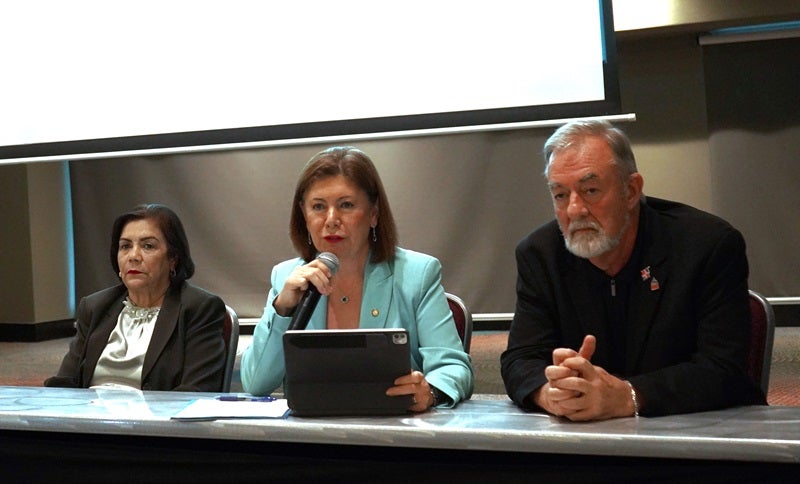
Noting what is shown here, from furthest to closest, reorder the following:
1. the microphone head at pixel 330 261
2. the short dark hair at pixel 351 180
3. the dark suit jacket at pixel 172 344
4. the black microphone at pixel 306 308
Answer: the dark suit jacket at pixel 172 344 < the short dark hair at pixel 351 180 < the microphone head at pixel 330 261 < the black microphone at pixel 306 308

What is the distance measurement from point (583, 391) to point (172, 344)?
1.41 meters

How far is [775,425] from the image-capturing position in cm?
152

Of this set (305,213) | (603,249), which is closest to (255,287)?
(305,213)

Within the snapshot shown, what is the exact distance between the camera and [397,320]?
2295 mm

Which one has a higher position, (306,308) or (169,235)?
(169,235)

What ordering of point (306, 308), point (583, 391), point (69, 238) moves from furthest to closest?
point (69, 238) → point (306, 308) → point (583, 391)

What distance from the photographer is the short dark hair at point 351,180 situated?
2.32 m

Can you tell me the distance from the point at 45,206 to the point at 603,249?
496 cm

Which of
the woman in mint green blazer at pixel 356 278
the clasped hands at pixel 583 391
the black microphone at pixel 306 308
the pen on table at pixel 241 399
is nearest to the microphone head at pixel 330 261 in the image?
the black microphone at pixel 306 308

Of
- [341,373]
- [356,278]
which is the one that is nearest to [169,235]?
[356,278]

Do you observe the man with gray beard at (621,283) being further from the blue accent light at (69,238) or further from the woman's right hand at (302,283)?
the blue accent light at (69,238)

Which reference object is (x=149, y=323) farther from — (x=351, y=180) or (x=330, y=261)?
(x=330, y=261)

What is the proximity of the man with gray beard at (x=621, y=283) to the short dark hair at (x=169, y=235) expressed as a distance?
117cm

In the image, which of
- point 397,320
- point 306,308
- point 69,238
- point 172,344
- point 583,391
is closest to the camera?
point 583,391
